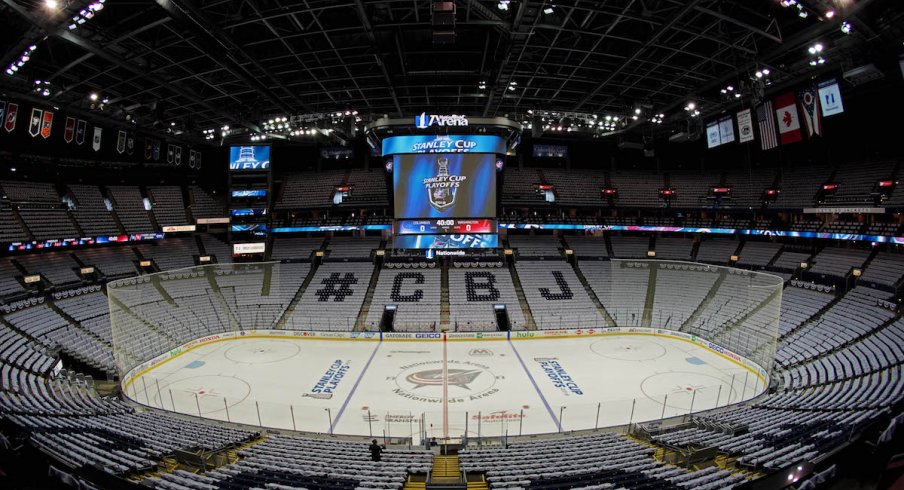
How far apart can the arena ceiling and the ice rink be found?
602 inches

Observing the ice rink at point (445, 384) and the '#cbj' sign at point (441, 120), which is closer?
the ice rink at point (445, 384)

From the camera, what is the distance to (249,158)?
38.1 metres

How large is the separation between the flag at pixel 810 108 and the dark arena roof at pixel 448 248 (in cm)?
17

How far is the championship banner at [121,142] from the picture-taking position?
3027 centimetres

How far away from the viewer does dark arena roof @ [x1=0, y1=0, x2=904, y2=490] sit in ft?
44.4

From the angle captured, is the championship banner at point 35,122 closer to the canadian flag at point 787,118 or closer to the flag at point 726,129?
the canadian flag at point 787,118

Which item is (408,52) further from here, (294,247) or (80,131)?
(294,247)

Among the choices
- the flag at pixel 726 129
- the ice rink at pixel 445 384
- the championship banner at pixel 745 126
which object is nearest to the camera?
the ice rink at pixel 445 384

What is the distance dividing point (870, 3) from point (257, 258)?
40196mm

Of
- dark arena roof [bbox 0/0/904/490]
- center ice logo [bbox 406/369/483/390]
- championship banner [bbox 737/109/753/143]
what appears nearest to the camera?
dark arena roof [bbox 0/0/904/490]

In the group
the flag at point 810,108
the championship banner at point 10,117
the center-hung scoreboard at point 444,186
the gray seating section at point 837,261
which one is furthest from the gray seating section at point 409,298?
the gray seating section at point 837,261

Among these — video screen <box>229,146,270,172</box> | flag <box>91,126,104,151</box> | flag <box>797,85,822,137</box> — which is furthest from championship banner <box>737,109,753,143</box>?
flag <box>91,126,104,151</box>

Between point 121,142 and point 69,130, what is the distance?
358cm

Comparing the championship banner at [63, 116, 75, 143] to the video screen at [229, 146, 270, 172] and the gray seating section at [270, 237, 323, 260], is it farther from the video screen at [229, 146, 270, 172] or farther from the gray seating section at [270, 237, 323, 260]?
the gray seating section at [270, 237, 323, 260]
